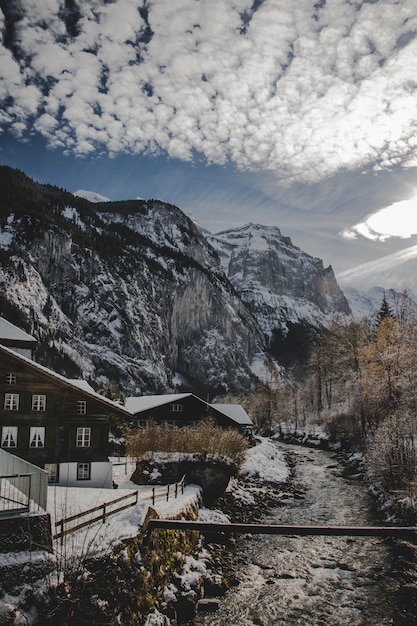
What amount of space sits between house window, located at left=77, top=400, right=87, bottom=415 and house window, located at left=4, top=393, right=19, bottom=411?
4215 millimetres

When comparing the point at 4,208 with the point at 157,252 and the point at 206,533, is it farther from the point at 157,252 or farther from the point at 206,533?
the point at 206,533

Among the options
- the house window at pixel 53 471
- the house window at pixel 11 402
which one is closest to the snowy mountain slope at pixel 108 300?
the house window at pixel 11 402

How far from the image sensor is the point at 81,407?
3081 cm

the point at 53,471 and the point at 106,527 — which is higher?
the point at 106,527

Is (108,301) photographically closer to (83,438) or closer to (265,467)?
(265,467)

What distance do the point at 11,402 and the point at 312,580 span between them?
21162 mm

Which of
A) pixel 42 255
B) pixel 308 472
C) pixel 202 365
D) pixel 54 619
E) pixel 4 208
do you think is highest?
pixel 4 208

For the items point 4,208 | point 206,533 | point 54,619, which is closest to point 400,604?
point 206,533

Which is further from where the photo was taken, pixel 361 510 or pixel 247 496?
pixel 247 496

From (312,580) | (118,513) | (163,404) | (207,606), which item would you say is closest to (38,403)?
(118,513)

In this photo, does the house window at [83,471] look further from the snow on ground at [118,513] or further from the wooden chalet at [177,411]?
the wooden chalet at [177,411]

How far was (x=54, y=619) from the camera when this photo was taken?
10.9 metres

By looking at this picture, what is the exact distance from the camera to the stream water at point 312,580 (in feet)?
50.6

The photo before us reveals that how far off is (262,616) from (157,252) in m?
178
